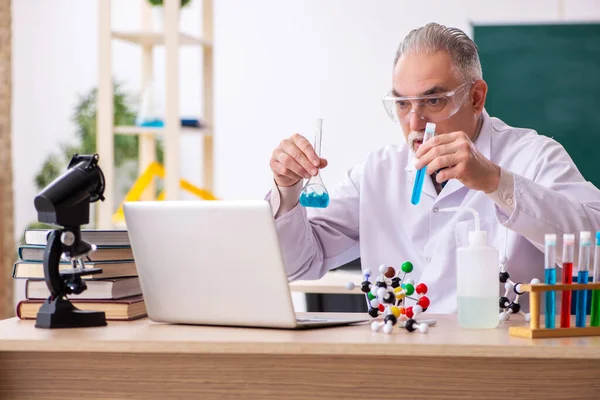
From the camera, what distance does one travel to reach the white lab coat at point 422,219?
200cm

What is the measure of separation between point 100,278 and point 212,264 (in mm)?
295

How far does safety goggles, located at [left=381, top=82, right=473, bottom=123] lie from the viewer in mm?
1989

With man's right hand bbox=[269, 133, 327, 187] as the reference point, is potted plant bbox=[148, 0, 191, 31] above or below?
above

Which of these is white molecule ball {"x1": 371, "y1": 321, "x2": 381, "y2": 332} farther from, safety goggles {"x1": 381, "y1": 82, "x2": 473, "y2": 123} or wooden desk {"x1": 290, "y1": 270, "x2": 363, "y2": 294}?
wooden desk {"x1": 290, "y1": 270, "x2": 363, "y2": 294}

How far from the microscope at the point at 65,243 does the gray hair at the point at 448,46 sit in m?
0.86

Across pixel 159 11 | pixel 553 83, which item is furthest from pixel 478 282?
pixel 553 83

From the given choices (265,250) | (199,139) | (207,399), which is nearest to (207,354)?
(207,399)

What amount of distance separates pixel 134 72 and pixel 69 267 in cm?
392

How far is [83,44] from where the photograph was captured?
18.1 ft

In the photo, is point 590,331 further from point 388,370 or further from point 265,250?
point 265,250

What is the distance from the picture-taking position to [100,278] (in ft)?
5.43

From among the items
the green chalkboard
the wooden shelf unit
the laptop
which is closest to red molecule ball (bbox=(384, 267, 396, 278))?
the laptop

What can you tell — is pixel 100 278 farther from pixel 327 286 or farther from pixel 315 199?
pixel 327 286

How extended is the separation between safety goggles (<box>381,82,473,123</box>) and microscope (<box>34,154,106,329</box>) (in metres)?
0.75
